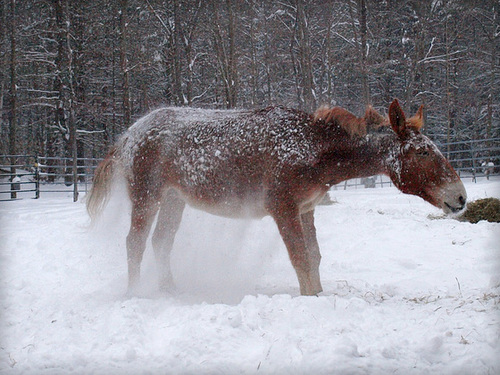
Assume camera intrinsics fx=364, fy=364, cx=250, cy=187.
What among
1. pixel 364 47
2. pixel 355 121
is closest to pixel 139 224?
pixel 355 121

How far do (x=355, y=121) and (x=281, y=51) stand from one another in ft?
42.4

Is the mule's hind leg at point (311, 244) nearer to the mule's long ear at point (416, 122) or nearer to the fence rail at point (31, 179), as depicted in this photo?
the mule's long ear at point (416, 122)

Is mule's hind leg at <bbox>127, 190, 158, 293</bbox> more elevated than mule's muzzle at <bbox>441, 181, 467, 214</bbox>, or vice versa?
mule's muzzle at <bbox>441, 181, 467, 214</bbox>

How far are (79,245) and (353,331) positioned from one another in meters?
5.20

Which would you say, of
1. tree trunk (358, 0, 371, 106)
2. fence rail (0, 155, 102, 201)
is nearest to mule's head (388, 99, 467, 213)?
tree trunk (358, 0, 371, 106)

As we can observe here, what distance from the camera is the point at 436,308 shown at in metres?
3.00

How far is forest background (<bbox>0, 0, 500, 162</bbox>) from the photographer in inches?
424

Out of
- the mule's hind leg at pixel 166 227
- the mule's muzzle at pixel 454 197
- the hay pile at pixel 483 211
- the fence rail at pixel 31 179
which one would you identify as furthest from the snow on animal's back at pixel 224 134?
the fence rail at pixel 31 179

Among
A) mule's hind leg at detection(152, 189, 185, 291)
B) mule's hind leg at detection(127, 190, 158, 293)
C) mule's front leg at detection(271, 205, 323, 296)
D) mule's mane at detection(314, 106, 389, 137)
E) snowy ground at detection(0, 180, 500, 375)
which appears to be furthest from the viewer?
mule's hind leg at detection(152, 189, 185, 291)

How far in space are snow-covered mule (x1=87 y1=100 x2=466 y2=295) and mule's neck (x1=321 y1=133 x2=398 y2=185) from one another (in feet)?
0.03

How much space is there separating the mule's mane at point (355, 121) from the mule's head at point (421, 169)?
0.25 metres

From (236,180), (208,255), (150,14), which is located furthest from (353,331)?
(150,14)

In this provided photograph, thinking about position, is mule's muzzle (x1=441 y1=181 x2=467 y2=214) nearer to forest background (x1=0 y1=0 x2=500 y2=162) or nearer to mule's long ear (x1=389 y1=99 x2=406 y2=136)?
mule's long ear (x1=389 y1=99 x2=406 y2=136)

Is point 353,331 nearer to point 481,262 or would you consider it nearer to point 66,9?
point 481,262
